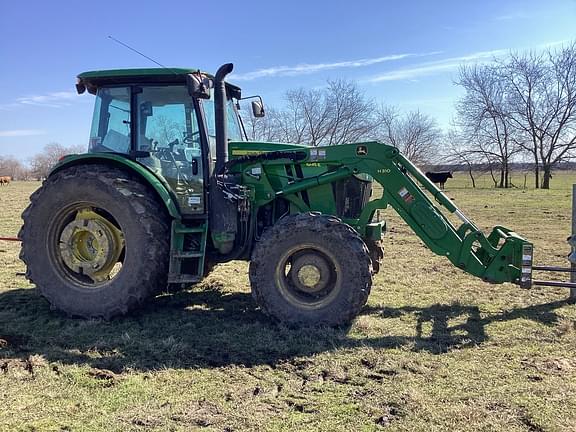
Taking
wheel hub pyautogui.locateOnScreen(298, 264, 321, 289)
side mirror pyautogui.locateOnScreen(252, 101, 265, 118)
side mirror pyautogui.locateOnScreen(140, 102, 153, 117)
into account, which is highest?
side mirror pyautogui.locateOnScreen(252, 101, 265, 118)

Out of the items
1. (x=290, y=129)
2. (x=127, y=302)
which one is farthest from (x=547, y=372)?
(x=290, y=129)

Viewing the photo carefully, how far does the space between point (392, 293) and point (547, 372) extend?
2.62 metres

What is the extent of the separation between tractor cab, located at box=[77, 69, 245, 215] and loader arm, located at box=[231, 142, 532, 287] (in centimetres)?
47

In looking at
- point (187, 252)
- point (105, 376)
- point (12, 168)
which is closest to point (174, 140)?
point (187, 252)

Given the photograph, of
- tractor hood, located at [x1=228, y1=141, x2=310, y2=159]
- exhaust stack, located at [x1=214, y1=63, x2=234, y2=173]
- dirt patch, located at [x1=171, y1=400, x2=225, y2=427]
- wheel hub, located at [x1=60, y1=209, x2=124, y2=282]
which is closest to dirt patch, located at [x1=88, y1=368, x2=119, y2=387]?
dirt patch, located at [x1=171, y1=400, x2=225, y2=427]

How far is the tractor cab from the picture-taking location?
5.47m

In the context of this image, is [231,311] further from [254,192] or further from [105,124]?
[105,124]

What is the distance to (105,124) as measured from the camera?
5.73m

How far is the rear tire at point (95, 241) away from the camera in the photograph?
16.6 feet

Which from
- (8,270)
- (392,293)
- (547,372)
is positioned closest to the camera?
(547,372)

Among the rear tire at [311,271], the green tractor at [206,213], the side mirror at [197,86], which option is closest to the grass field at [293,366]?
the rear tire at [311,271]

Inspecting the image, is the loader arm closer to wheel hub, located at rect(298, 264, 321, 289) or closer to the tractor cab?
the tractor cab

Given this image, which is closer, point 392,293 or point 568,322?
point 568,322

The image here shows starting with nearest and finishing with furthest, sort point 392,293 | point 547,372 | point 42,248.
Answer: point 547,372
point 42,248
point 392,293
